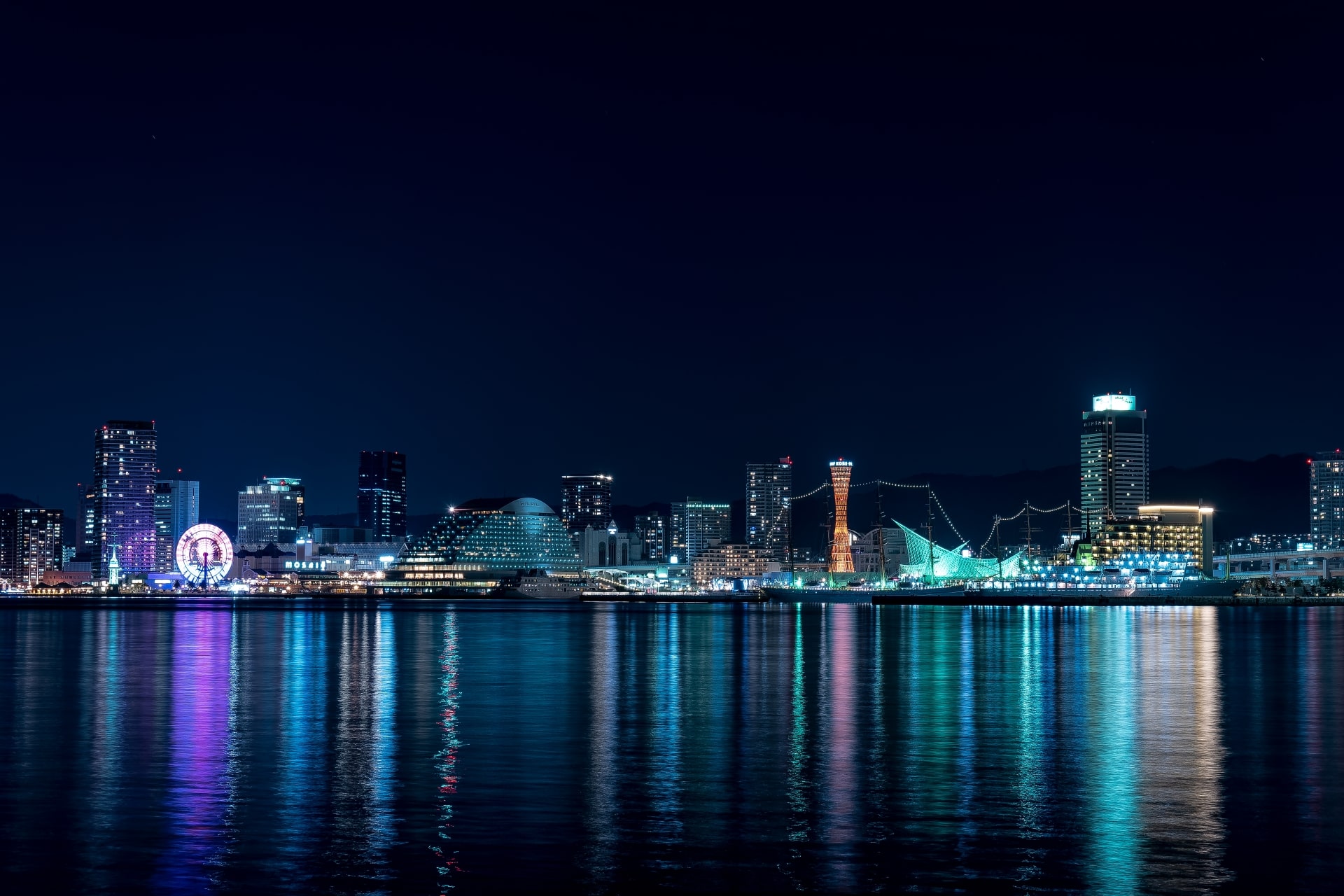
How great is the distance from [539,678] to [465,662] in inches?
355

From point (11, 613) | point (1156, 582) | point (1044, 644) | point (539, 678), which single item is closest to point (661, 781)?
point (539, 678)

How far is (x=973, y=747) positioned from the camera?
28.4 metres

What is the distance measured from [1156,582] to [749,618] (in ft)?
302

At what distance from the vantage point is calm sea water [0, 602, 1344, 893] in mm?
17219

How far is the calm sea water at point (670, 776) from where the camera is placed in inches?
678

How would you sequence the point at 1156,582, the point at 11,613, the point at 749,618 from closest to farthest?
the point at 749,618 < the point at 11,613 < the point at 1156,582

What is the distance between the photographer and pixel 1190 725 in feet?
105

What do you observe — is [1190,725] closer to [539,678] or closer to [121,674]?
[539,678]

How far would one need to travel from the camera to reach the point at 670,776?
24.6 m

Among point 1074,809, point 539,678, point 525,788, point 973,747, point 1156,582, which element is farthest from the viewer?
point 1156,582

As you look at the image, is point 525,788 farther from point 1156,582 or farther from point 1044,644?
point 1156,582

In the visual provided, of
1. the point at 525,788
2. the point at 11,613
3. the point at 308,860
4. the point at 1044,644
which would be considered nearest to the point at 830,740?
the point at 525,788

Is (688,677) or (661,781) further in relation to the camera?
(688,677)

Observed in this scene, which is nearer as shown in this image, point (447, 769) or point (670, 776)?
point (670, 776)
